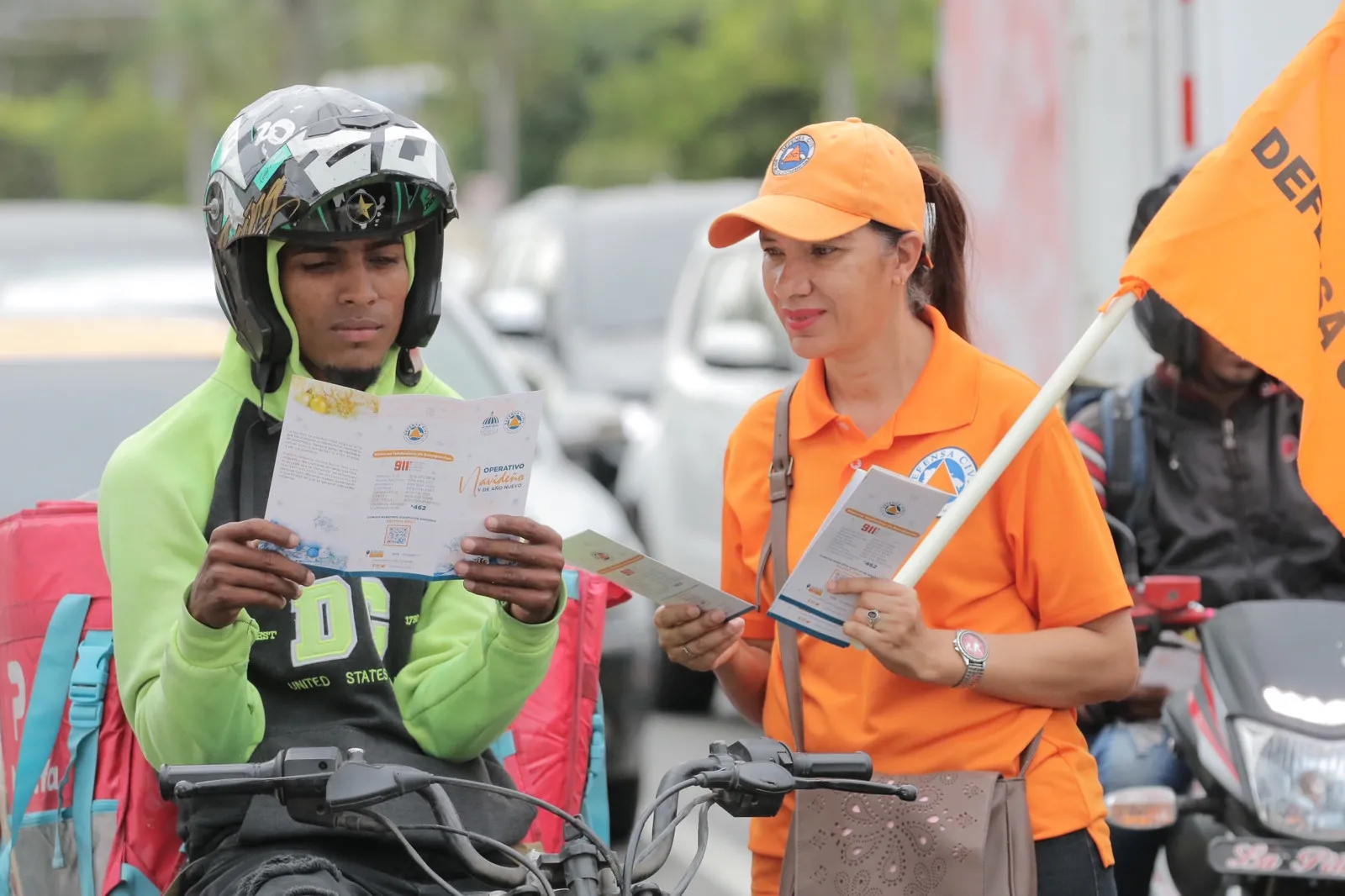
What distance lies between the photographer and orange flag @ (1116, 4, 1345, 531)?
363 centimetres

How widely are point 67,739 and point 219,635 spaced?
2.20 feet

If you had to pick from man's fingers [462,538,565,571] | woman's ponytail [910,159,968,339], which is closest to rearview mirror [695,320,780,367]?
woman's ponytail [910,159,968,339]

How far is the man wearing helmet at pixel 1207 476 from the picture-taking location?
15.3 feet

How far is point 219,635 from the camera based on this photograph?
3201 mm

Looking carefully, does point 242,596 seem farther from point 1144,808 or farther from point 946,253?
point 1144,808

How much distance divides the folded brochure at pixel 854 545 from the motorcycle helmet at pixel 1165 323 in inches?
59.1

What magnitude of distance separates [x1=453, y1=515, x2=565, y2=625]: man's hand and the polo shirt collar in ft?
1.82

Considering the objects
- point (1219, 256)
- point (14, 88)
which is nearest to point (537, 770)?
point (1219, 256)

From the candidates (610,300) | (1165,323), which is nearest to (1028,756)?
(1165,323)

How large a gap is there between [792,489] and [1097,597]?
0.55 meters

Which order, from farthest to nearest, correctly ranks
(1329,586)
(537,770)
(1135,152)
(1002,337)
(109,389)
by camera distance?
(1002,337)
(1135,152)
(109,389)
(1329,586)
(537,770)

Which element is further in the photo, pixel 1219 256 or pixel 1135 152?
pixel 1135 152

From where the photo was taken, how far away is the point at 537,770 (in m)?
3.89

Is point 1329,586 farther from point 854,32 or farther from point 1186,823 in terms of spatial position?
point 854,32
